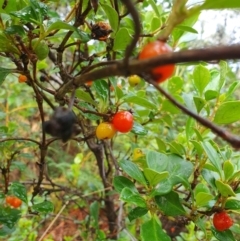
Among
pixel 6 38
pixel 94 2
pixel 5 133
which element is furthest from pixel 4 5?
pixel 5 133

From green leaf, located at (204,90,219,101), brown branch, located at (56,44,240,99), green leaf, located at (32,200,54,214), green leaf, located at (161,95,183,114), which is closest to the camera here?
brown branch, located at (56,44,240,99)

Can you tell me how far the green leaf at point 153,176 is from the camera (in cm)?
92

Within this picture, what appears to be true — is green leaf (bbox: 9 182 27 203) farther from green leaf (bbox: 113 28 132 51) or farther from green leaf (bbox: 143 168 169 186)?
green leaf (bbox: 113 28 132 51)

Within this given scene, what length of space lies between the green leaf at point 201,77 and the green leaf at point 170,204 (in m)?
0.37

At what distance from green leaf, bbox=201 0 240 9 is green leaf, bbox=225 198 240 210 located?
24.2 inches

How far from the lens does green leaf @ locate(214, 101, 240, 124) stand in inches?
40.0

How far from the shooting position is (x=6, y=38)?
0.90 m

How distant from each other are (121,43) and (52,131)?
561 millimetres

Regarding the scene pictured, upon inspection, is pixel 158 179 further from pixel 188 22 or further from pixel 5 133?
pixel 5 133

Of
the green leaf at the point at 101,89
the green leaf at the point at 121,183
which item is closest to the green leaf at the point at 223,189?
the green leaf at the point at 121,183

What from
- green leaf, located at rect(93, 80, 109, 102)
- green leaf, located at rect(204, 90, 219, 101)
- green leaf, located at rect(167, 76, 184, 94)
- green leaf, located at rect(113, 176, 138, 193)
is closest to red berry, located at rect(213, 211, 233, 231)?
green leaf, located at rect(113, 176, 138, 193)

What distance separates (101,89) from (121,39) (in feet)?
0.52

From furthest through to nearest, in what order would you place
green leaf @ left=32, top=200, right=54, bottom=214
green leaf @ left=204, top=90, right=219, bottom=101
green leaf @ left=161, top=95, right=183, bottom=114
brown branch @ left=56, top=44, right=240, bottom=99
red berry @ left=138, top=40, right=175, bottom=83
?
green leaf @ left=161, top=95, right=183, bottom=114, green leaf @ left=32, top=200, right=54, bottom=214, green leaf @ left=204, top=90, right=219, bottom=101, red berry @ left=138, top=40, right=175, bottom=83, brown branch @ left=56, top=44, right=240, bottom=99

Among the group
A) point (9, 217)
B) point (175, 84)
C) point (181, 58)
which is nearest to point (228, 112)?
point (175, 84)
